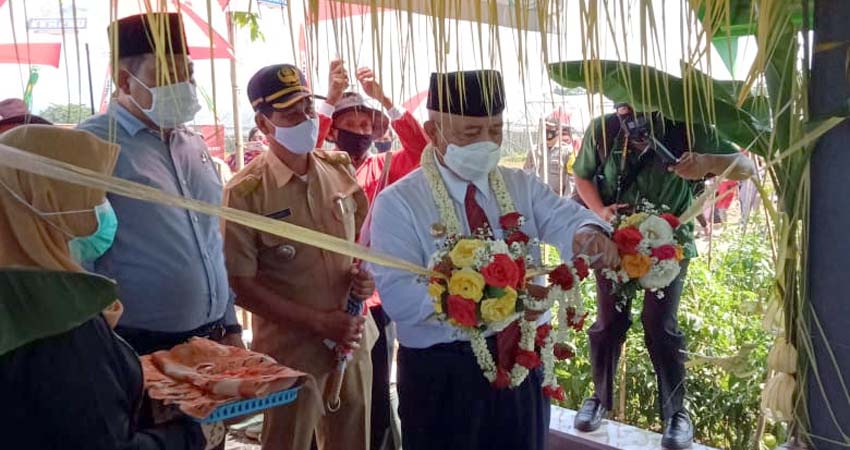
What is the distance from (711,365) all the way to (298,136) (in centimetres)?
210

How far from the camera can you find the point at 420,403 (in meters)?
2.32

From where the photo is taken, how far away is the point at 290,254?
8.70 feet

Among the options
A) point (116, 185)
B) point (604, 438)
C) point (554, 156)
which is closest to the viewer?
point (116, 185)

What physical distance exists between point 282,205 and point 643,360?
2.38 metres

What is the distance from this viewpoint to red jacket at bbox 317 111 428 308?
11.0 feet

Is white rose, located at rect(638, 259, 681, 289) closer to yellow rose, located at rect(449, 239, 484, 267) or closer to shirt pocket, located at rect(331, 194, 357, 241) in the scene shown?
yellow rose, located at rect(449, 239, 484, 267)

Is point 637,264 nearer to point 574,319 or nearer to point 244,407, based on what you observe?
point 574,319

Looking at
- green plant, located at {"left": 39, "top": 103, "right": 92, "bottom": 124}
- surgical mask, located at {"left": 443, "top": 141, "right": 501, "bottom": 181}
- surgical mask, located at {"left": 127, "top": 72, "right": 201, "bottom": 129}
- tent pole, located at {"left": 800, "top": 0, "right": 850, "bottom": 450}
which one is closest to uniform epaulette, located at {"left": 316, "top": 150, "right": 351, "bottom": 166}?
surgical mask, located at {"left": 127, "top": 72, "right": 201, "bottom": 129}

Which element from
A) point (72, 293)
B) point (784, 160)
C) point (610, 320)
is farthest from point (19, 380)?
point (610, 320)

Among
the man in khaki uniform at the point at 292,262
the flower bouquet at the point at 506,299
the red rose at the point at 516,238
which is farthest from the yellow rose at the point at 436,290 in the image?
the man in khaki uniform at the point at 292,262

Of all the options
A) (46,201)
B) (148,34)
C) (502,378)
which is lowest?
(502,378)

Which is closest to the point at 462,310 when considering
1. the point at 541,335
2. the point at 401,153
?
the point at 541,335

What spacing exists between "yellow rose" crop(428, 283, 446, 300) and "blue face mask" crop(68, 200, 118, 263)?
81 centimetres

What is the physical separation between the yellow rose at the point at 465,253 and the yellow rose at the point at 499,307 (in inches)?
4.3
